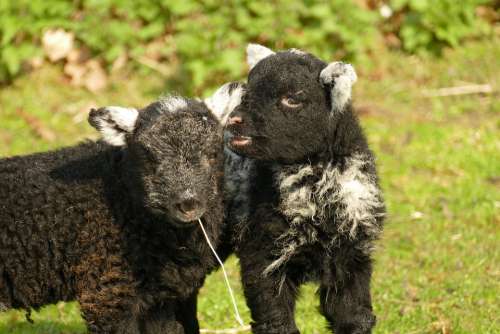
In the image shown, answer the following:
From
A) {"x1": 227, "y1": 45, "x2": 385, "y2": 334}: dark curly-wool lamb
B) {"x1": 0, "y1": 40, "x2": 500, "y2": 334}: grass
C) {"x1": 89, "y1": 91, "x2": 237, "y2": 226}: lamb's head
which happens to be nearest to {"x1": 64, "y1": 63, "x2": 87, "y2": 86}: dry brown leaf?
{"x1": 0, "y1": 40, "x2": 500, "y2": 334}: grass

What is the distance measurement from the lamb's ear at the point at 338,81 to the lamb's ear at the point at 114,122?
4.87 feet

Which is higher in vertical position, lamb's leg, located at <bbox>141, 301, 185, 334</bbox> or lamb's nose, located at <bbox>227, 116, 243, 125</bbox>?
lamb's nose, located at <bbox>227, 116, 243, 125</bbox>

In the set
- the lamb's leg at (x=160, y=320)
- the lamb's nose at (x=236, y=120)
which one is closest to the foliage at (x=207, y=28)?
the lamb's nose at (x=236, y=120)

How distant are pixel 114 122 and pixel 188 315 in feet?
6.06

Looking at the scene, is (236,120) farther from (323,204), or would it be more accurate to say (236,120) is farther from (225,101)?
(323,204)

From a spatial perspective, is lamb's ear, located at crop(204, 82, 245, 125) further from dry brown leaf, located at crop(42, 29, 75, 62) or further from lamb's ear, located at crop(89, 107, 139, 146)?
dry brown leaf, located at crop(42, 29, 75, 62)

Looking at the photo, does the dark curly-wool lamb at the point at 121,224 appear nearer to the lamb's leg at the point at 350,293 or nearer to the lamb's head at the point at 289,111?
the lamb's head at the point at 289,111

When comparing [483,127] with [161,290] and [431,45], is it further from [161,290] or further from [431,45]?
[161,290]

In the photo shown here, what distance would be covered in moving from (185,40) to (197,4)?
0.63 metres

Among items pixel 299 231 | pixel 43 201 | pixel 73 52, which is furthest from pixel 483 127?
pixel 43 201

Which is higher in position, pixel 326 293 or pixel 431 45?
pixel 326 293

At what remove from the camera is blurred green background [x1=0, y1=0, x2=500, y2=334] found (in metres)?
12.8

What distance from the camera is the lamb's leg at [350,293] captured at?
716 centimetres

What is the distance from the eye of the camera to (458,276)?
32.1ft
